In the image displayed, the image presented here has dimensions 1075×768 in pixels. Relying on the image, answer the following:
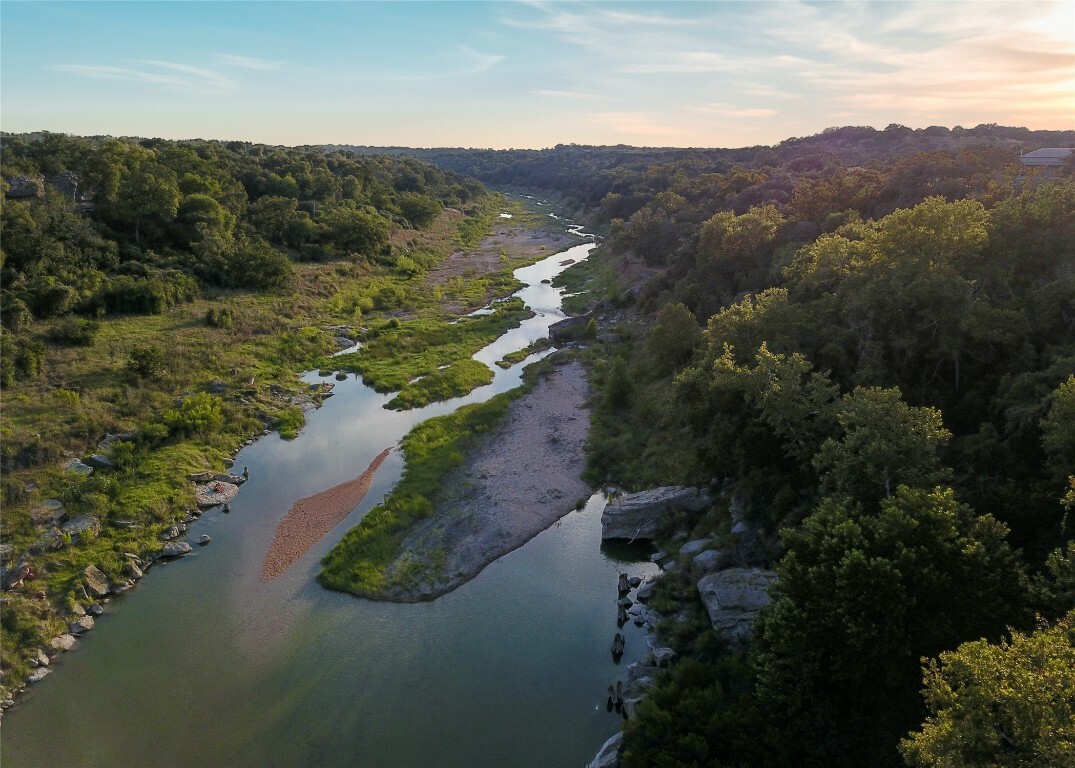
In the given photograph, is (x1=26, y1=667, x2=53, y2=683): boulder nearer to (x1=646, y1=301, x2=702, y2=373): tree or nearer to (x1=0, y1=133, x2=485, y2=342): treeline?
(x1=0, y1=133, x2=485, y2=342): treeline

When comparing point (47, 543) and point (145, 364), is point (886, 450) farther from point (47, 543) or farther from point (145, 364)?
point (145, 364)

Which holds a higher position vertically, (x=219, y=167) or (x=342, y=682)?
(x=219, y=167)

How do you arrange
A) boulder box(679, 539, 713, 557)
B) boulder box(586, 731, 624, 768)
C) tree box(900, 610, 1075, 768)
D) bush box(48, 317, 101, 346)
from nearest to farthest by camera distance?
tree box(900, 610, 1075, 768) → boulder box(586, 731, 624, 768) → boulder box(679, 539, 713, 557) → bush box(48, 317, 101, 346)

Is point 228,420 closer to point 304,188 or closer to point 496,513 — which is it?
point 496,513

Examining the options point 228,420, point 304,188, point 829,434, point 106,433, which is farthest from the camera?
point 304,188

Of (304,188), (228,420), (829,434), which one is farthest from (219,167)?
(829,434)

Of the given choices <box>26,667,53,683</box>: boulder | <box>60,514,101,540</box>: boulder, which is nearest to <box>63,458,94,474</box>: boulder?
<box>60,514,101,540</box>: boulder

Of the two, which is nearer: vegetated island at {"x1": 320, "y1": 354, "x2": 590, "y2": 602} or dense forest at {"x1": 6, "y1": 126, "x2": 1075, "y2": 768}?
dense forest at {"x1": 6, "y1": 126, "x2": 1075, "y2": 768}

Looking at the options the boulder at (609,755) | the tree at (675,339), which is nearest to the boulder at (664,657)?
the boulder at (609,755)

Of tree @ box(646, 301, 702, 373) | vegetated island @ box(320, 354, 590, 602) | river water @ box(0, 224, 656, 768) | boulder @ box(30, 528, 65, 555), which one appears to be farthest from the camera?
tree @ box(646, 301, 702, 373)
